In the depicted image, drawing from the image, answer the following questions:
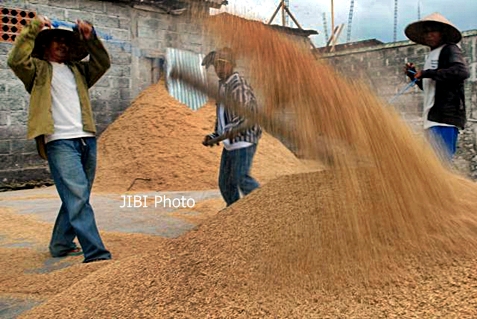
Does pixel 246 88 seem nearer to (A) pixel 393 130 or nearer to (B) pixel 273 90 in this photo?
(B) pixel 273 90

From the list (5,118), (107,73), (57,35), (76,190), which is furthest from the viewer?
(107,73)

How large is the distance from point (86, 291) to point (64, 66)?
69.1 inches

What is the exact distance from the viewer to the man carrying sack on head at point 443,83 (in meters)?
3.22

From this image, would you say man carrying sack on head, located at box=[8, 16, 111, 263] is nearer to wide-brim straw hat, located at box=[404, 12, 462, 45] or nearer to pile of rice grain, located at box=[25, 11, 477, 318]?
pile of rice grain, located at box=[25, 11, 477, 318]

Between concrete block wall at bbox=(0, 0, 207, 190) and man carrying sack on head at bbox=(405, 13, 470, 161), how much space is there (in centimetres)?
422

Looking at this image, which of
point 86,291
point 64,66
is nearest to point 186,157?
point 64,66

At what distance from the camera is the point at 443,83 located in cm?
330

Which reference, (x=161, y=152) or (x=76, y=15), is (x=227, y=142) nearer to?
(x=161, y=152)

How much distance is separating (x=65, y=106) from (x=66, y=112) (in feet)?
0.15

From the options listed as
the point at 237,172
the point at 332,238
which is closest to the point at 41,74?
the point at 237,172

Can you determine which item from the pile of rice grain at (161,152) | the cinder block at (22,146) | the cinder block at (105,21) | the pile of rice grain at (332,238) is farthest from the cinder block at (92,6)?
the pile of rice grain at (332,238)

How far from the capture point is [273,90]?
5.78 ft

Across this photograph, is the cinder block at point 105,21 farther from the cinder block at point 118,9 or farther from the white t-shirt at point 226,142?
the white t-shirt at point 226,142

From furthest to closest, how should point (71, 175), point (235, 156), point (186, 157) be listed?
1. point (186, 157)
2. point (235, 156)
3. point (71, 175)
